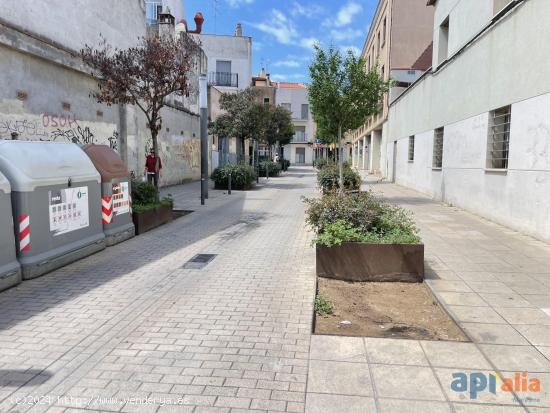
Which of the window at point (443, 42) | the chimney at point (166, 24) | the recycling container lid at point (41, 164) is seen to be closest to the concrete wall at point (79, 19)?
the chimney at point (166, 24)

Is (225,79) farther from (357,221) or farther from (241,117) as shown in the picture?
(357,221)

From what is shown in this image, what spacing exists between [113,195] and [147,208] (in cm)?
155

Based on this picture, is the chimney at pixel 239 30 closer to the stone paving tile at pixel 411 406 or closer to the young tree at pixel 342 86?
the young tree at pixel 342 86

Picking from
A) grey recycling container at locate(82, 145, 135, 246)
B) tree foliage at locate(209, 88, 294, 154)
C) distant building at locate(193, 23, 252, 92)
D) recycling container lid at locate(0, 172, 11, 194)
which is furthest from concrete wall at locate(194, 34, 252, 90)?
recycling container lid at locate(0, 172, 11, 194)

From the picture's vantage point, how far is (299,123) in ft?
247

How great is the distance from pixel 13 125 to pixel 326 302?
8.18 metres

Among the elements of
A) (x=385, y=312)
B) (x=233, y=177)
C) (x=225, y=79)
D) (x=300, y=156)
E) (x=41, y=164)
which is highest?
(x=225, y=79)

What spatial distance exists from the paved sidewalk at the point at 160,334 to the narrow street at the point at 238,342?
1 centimetres

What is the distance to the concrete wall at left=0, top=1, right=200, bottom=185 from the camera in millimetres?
9391

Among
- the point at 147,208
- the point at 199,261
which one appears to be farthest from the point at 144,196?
the point at 199,261

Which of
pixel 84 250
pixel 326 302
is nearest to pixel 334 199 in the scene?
pixel 326 302

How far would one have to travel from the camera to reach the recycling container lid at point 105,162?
7.56 metres

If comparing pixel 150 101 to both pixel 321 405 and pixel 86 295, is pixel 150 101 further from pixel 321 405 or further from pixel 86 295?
pixel 321 405

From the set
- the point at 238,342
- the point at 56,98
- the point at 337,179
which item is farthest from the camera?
the point at 337,179
